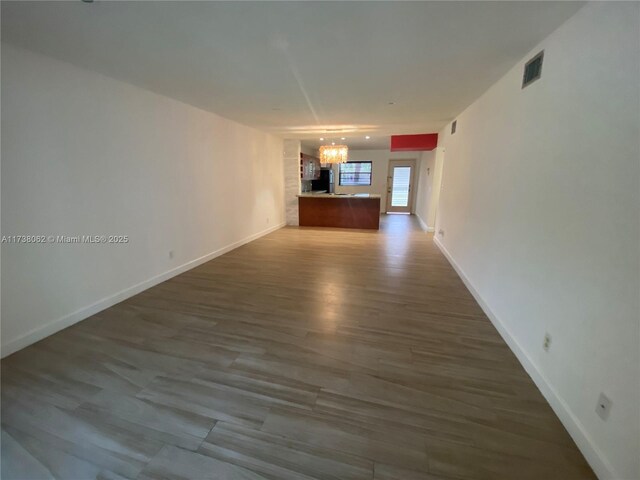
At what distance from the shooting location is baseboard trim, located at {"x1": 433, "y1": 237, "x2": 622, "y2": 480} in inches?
49.5

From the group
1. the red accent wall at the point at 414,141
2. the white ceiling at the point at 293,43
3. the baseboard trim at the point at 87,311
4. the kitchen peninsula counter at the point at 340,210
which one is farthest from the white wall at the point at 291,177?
the white ceiling at the point at 293,43

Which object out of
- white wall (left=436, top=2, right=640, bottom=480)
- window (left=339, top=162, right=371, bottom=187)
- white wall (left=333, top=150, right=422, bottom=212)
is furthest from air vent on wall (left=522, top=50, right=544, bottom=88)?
window (left=339, top=162, right=371, bottom=187)

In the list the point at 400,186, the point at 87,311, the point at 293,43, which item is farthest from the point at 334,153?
the point at 87,311

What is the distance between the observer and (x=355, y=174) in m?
10.2

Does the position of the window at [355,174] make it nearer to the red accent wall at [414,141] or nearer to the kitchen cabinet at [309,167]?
the kitchen cabinet at [309,167]

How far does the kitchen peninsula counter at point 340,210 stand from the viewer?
23.1ft

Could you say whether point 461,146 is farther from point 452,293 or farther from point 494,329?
point 494,329

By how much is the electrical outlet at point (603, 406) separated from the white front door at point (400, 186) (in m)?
9.15

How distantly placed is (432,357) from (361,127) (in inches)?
183

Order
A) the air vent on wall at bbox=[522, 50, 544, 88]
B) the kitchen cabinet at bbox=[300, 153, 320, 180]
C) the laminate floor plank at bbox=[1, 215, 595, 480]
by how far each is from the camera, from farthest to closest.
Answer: the kitchen cabinet at bbox=[300, 153, 320, 180]
the air vent on wall at bbox=[522, 50, 544, 88]
the laminate floor plank at bbox=[1, 215, 595, 480]

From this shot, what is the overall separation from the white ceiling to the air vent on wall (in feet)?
0.37

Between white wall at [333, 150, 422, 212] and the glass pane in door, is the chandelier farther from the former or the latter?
the glass pane in door

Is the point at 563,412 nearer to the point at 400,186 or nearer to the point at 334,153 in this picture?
the point at 334,153

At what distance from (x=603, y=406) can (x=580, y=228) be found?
900 millimetres
